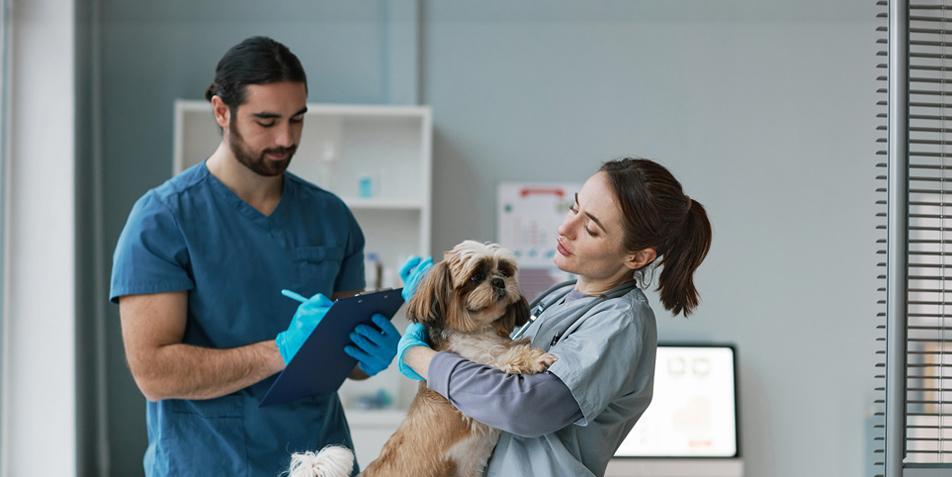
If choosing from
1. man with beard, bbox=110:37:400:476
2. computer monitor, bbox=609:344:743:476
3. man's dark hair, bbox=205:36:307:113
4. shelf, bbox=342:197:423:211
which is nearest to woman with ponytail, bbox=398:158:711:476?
man with beard, bbox=110:37:400:476

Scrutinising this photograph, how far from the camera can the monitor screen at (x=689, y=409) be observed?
10.5 feet

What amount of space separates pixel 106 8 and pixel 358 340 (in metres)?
2.90

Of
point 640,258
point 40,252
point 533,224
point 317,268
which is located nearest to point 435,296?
point 640,258

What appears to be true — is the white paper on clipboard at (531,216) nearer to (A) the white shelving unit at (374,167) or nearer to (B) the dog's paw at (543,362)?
(A) the white shelving unit at (374,167)

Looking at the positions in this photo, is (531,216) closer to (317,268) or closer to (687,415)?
(687,415)

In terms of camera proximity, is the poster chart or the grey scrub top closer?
the grey scrub top

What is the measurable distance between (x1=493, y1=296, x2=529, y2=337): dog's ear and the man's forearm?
540 millimetres

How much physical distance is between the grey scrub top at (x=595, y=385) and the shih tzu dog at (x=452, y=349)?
0.07m

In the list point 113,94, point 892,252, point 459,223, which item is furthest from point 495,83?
point 892,252

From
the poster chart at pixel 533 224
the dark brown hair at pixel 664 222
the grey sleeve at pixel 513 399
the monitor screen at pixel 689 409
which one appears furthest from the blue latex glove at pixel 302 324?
the monitor screen at pixel 689 409

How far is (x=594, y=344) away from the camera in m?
1.13

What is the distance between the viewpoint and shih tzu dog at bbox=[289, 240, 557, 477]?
130 centimetres

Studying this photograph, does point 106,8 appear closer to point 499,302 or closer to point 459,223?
point 459,223

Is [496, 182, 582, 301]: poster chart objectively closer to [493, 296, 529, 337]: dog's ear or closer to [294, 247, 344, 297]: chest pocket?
[294, 247, 344, 297]: chest pocket
